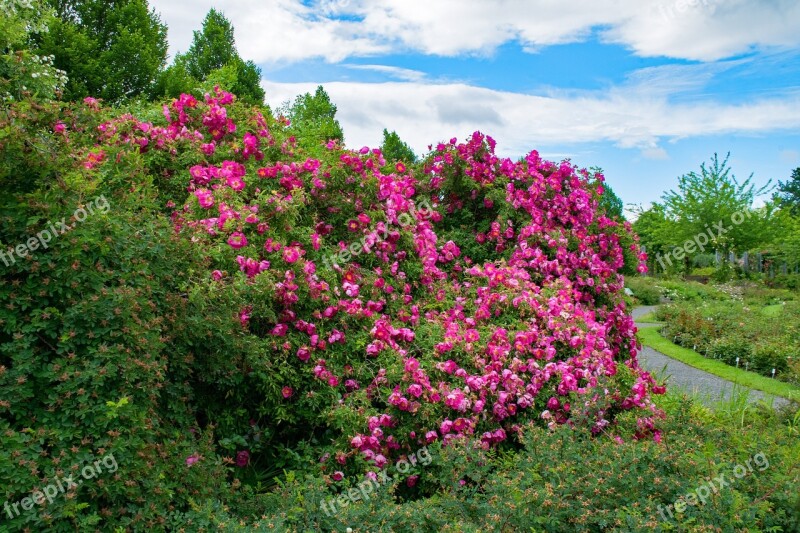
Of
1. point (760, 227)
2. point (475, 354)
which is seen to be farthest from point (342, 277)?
point (760, 227)

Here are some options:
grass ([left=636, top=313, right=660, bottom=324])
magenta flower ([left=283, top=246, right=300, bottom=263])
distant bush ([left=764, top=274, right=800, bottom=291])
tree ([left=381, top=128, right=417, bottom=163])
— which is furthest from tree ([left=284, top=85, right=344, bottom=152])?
distant bush ([left=764, top=274, right=800, bottom=291])

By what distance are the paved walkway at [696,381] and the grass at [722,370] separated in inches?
4.3

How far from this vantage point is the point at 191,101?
18.0ft

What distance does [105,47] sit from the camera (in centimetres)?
1817

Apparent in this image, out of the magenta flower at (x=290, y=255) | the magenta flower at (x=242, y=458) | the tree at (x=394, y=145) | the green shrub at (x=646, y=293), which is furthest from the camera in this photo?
the tree at (x=394, y=145)

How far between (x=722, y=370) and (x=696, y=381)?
1.14 m

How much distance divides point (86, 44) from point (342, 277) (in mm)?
15358

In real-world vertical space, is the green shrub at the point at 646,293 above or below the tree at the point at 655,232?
below

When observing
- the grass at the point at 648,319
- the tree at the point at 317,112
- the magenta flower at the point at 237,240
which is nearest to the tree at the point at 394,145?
the tree at the point at 317,112

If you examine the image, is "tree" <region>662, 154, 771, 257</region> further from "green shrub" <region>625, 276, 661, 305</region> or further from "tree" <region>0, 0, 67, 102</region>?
"tree" <region>0, 0, 67, 102</region>

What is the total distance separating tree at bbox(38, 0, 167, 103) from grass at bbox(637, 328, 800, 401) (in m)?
14.2

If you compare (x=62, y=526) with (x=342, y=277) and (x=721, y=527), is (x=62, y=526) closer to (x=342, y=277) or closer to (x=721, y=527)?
(x=342, y=277)

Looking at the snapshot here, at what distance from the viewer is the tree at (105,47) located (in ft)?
54.5

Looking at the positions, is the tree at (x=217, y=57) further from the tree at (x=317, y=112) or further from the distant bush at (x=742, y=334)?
the distant bush at (x=742, y=334)
